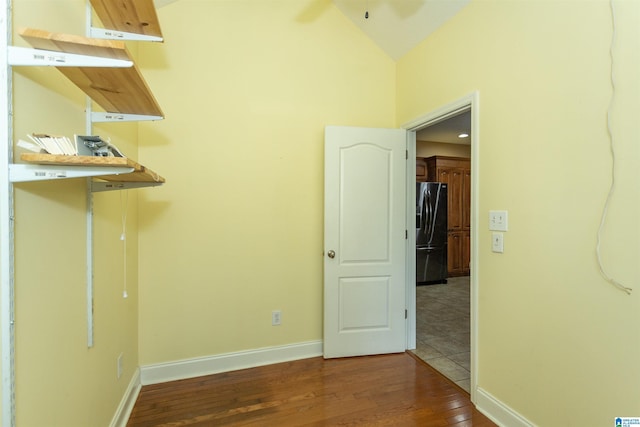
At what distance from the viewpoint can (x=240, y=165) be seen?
230 centimetres

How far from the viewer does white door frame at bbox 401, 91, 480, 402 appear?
1.86 meters

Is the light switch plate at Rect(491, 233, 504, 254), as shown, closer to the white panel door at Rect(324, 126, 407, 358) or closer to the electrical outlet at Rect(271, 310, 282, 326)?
the white panel door at Rect(324, 126, 407, 358)

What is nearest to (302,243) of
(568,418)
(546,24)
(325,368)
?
(325,368)

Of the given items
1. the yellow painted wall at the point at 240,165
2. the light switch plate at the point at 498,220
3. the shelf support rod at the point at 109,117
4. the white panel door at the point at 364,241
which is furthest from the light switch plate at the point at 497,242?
the shelf support rod at the point at 109,117

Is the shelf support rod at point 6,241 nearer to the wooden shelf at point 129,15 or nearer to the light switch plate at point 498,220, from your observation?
the wooden shelf at point 129,15

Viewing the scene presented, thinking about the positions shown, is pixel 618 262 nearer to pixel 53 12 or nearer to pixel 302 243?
pixel 302 243

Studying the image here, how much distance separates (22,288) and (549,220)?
224cm

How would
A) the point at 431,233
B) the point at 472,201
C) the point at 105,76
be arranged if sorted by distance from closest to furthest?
the point at 105,76 → the point at 472,201 → the point at 431,233

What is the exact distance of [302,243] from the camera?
8.16 feet

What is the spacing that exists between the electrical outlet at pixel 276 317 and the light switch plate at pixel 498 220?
5.82 ft

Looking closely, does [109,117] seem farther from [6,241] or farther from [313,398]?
[313,398]

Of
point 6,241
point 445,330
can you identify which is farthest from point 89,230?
point 445,330

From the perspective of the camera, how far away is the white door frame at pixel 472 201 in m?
1.86

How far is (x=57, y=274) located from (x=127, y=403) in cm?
125
